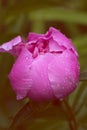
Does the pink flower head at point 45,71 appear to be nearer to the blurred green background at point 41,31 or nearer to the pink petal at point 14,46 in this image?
the pink petal at point 14,46

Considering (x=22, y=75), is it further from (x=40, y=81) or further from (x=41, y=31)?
(x=41, y=31)

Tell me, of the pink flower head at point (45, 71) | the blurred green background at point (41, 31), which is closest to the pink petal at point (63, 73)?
the pink flower head at point (45, 71)

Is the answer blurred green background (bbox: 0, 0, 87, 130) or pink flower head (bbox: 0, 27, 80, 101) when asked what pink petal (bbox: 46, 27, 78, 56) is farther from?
blurred green background (bbox: 0, 0, 87, 130)

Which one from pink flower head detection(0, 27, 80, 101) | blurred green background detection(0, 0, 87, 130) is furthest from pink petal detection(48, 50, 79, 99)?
blurred green background detection(0, 0, 87, 130)

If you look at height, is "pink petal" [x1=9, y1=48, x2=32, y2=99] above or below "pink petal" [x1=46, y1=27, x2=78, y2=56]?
below

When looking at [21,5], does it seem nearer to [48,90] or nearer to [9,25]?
[9,25]

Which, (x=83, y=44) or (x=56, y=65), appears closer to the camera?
(x=56, y=65)

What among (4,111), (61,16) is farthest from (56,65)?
(61,16)

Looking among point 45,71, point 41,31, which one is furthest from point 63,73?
point 41,31
